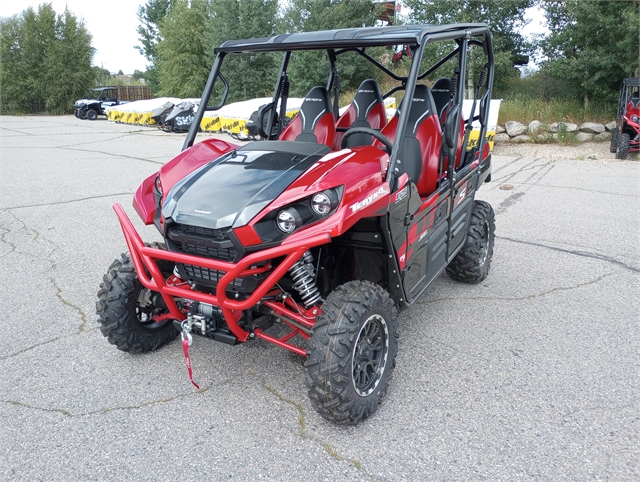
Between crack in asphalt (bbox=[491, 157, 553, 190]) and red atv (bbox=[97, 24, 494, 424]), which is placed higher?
red atv (bbox=[97, 24, 494, 424])

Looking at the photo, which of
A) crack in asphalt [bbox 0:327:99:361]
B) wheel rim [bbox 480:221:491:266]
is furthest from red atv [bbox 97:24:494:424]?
wheel rim [bbox 480:221:491:266]

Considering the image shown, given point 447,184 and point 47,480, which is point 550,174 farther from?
point 47,480

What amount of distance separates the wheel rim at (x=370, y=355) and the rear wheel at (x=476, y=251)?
1.74m

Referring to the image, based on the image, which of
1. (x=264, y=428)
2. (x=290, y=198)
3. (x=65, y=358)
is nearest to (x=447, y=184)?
(x=290, y=198)

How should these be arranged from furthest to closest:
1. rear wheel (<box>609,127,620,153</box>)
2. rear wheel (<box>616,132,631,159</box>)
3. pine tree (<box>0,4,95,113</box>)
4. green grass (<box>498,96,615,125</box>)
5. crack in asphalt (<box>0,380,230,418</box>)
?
pine tree (<box>0,4,95,113</box>), green grass (<box>498,96,615,125</box>), rear wheel (<box>609,127,620,153</box>), rear wheel (<box>616,132,631,159</box>), crack in asphalt (<box>0,380,230,418</box>)

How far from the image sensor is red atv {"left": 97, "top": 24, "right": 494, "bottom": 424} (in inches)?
100

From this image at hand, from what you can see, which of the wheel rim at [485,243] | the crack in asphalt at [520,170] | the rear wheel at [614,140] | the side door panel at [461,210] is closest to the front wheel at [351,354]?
the side door panel at [461,210]

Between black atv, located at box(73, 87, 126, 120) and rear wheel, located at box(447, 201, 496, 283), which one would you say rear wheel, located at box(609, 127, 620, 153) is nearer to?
rear wheel, located at box(447, 201, 496, 283)

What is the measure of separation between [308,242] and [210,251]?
1.74ft

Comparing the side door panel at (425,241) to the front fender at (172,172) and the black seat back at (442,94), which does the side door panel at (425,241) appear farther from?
the front fender at (172,172)

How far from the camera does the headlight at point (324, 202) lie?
2580mm

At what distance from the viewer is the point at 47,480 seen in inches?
94.0

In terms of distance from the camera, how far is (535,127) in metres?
13.0

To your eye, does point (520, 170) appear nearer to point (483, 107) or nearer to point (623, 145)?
point (623, 145)
